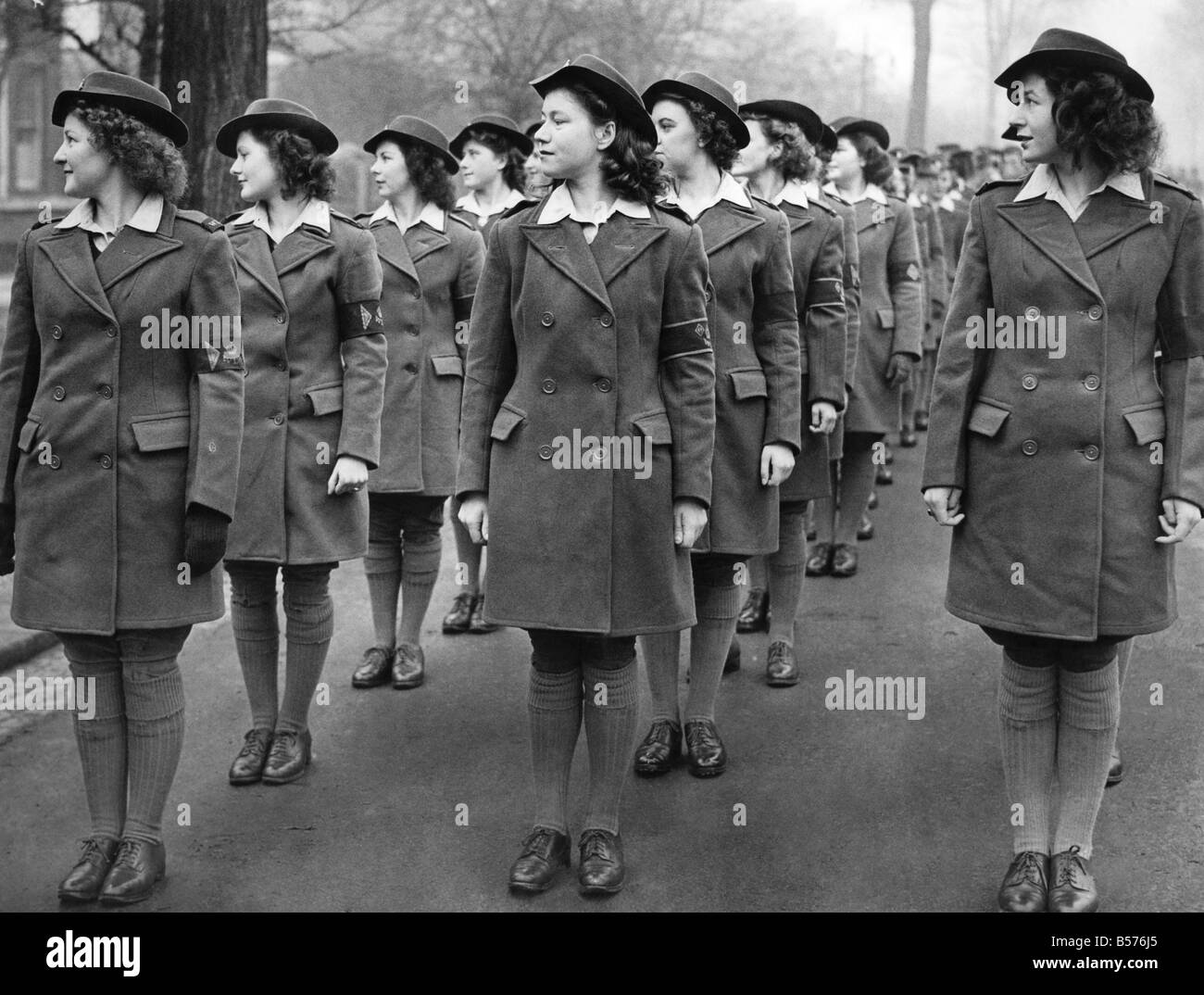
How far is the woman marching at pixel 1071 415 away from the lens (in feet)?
14.1

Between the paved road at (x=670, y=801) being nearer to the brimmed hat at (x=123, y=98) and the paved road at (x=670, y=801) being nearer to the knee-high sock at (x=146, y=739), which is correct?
the knee-high sock at (x=146, y=739)

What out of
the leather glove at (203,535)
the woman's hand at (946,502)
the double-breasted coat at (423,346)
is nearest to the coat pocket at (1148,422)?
the woman's hand at (946,502)

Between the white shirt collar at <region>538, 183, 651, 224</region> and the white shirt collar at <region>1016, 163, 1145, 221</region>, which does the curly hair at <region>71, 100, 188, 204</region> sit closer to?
the white shirt collar at <region>538, 183, 651, 224</region>

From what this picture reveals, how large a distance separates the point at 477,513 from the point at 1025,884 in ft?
5.85

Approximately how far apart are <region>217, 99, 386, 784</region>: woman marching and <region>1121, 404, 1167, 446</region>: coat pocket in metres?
2.56

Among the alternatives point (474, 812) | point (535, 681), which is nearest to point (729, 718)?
point (474, 812)

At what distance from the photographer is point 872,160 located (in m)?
9.55

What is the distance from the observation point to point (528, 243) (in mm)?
4625

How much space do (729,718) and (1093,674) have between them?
6.79 feet

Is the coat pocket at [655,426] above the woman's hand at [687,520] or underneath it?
above

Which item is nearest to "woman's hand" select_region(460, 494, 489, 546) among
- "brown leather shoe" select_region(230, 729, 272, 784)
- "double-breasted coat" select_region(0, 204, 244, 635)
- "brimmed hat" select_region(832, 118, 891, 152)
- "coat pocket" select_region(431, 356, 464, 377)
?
"double-breasted coat" select_region(0, 204, 244, 635)

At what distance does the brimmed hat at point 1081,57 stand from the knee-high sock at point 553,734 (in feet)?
6.56

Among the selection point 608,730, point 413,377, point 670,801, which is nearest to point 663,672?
point 670,801

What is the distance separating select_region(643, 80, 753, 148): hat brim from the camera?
220 inches
